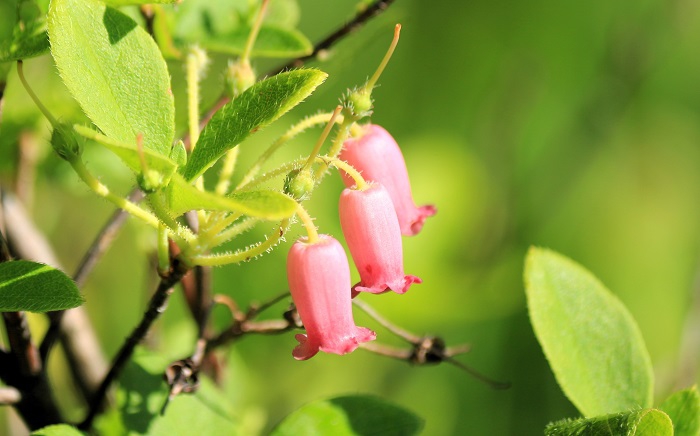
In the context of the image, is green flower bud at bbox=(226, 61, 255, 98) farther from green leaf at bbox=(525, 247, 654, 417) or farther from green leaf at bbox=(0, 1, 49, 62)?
green leaf at bbox=(525, 247, 654, 417)

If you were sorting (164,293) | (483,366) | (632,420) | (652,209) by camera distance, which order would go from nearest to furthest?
(632,420) → (164,293) → (483,366) → (652,209)

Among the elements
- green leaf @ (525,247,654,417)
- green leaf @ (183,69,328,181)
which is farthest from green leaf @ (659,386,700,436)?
green leaf @ (183,69,328,181)

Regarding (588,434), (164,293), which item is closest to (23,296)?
(164,293)

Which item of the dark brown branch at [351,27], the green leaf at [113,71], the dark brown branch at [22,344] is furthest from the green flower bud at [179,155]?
the dark brown branch at [351,27]

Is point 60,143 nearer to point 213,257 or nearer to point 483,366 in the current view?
point 213,257

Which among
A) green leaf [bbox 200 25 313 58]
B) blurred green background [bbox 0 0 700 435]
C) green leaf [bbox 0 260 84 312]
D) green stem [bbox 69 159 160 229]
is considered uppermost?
green leaf [bbox 200 25 313 58]

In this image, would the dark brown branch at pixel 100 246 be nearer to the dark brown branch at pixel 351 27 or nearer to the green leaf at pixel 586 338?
the dark brown branch at pixel 351 27

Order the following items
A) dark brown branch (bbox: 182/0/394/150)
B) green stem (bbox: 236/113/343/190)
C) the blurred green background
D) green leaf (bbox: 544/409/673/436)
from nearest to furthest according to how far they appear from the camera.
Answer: green leaf (bbox: 544/409/673/436) < green stem (bbox: 236/113/343/190) < dark brown branch (bbox: 182/0/394/150) < the blurred green background
